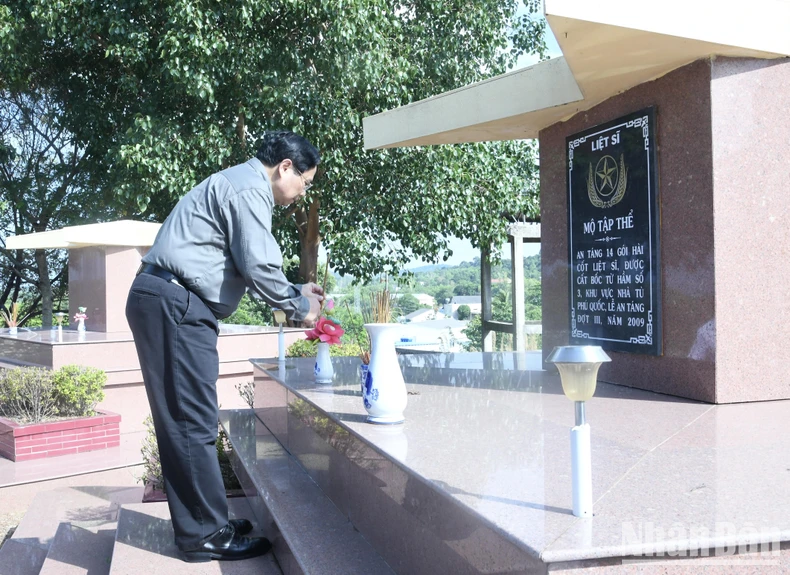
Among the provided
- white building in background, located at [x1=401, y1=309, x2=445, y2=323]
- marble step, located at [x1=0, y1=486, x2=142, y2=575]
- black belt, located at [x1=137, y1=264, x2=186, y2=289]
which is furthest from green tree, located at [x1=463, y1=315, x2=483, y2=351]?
black belt, located at [x1=137, y1=264, x2=186, y2=289]

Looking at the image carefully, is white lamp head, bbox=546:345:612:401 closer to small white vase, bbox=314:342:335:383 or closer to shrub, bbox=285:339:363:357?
small white vase, bbox=314:342:335:383

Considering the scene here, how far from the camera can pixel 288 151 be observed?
3.07 m

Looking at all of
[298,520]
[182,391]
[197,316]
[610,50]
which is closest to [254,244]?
[197,316]

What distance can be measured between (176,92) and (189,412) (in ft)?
26.0

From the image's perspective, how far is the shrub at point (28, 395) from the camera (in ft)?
22.6

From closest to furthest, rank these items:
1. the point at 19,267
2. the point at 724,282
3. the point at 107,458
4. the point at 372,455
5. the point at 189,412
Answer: the point at 372,455
the point at 189,412
the point at 724,282
the point at 107,458
the point at 19,267

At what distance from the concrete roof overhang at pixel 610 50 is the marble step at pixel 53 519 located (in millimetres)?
3307

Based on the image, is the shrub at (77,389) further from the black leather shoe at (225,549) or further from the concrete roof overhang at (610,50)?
the black leather shoe at (225,549)

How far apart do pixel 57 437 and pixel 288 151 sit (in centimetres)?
491

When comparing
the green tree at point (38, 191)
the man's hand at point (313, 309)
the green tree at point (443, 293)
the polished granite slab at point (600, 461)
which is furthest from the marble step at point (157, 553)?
the green tree at point (38, 191)

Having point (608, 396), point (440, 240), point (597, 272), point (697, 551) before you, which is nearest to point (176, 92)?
point (440, 240)

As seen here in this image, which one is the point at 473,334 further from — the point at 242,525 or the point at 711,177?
the point at 242,525

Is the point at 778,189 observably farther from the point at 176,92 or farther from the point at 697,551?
the point at 176,92

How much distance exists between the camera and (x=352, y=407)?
3.23 meters
